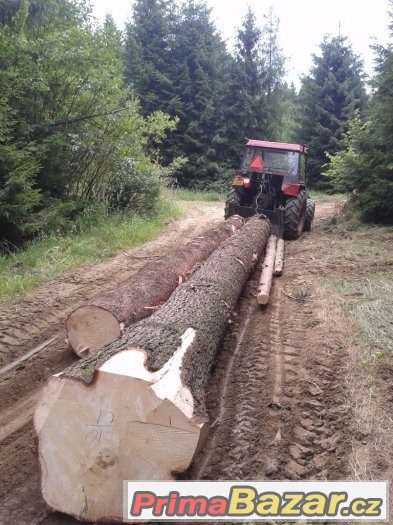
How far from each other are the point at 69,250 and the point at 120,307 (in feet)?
11.5

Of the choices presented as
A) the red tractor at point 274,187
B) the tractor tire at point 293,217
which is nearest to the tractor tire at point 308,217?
the red tractor at point 274,187

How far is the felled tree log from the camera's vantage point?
→ 3.66m

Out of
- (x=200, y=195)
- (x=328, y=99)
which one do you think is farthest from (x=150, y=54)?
(x=328, y=99)

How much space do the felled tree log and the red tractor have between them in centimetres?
427

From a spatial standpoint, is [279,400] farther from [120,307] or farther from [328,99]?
[328,99]

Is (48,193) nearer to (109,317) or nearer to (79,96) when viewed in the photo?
(79,96)

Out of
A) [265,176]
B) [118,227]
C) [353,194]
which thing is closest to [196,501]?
[118,227]

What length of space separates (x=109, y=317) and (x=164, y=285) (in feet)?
3.92

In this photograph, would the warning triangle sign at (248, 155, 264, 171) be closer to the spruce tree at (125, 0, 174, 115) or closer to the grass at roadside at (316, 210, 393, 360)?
the grass at roadside at (316, 210, 393, 360)

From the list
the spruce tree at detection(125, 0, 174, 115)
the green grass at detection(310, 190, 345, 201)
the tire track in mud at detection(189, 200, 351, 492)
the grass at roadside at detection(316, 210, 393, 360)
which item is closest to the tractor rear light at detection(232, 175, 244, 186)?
the grass at roadside at detection(316, 210, 393, 360)

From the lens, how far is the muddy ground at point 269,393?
2.34 meters

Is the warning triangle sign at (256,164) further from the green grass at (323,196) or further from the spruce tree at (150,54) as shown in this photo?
the spruce tree at (150,54)

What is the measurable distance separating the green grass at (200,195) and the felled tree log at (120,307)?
14126 mm

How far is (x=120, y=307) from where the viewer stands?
12.3 ft
